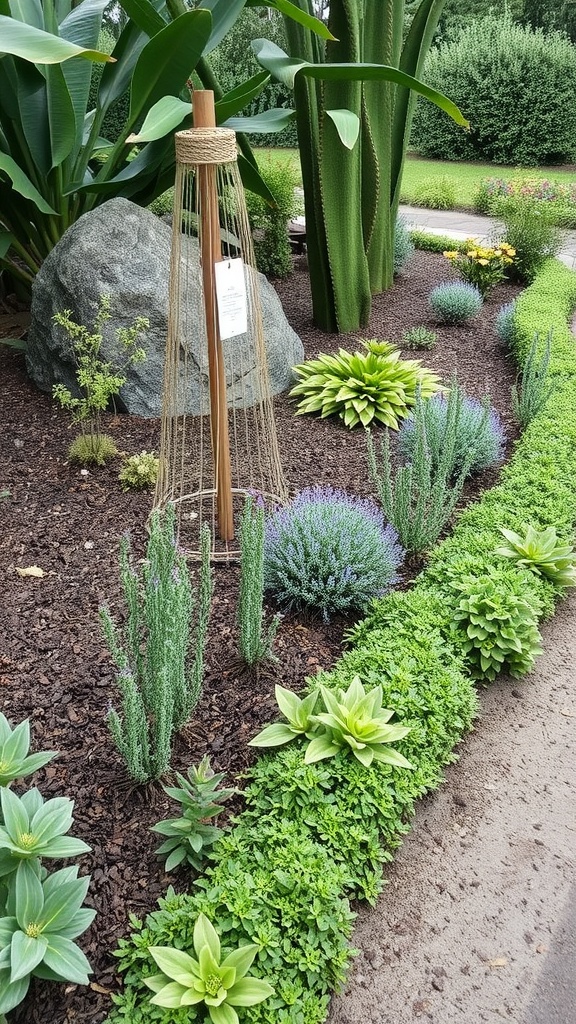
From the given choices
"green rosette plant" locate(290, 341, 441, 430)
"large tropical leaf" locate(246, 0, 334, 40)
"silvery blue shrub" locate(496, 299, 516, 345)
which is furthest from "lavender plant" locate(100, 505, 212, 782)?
"silvery blue shrub" locate(496, 299, 516, 345)

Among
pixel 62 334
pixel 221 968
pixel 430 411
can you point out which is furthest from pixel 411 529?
pixel 62 334

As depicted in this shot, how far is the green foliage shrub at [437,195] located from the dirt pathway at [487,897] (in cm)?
1077

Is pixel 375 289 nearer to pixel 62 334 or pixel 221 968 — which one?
pixel 62 334

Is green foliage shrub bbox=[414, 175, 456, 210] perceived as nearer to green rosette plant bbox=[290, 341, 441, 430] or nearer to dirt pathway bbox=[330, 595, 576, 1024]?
green rosette plant bbox=[290, 341, 441, 430]

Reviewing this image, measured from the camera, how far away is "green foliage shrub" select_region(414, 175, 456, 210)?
1162 cm

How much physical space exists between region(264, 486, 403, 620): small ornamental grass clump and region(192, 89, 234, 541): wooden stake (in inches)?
10.3

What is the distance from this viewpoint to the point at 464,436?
3.60 m

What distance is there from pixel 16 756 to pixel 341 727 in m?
0.79

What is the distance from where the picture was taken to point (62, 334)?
12.8 ft

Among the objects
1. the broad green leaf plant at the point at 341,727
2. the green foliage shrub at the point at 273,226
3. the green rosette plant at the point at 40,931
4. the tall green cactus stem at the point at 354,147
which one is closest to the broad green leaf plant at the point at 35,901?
the green rosette plant at the point at 40,931

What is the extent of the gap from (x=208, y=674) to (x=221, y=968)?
970 mm

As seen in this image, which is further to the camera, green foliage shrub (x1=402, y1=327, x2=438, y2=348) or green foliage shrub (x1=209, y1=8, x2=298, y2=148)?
green foliage shrub (x1=209, y1=8, x2=298, y2=148)

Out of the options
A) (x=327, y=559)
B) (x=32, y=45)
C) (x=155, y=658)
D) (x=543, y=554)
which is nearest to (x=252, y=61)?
(x=32, y=45)

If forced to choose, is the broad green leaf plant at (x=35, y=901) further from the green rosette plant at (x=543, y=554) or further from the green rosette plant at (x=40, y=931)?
the green rosette plant at (x=543, y=554)
